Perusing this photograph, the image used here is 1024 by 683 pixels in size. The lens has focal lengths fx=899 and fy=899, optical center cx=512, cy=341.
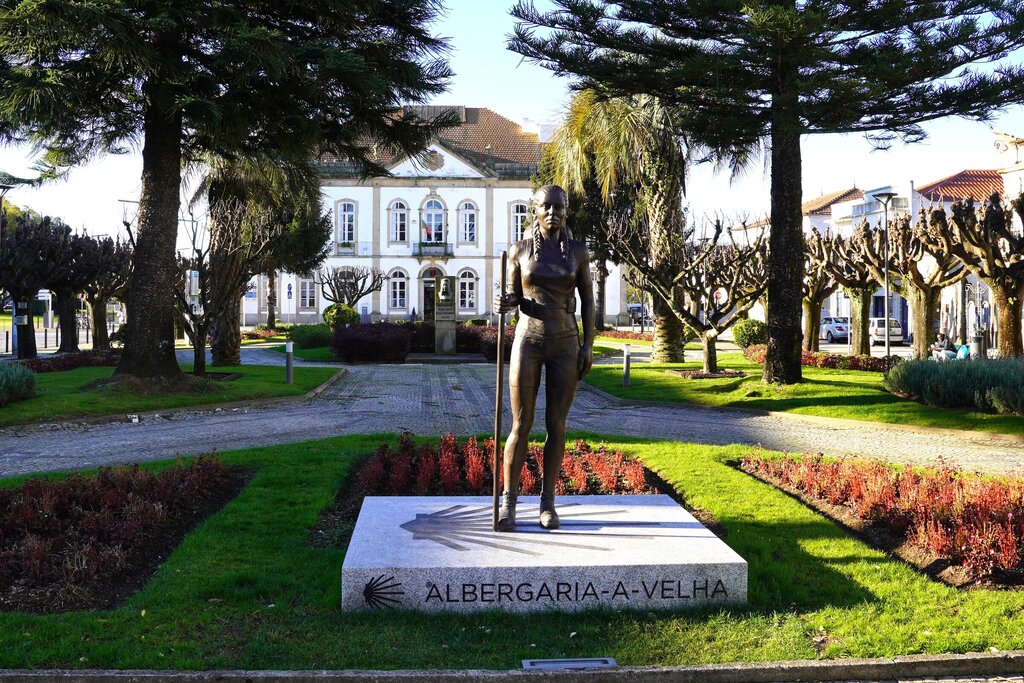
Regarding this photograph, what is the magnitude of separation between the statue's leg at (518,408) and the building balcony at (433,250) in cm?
5100

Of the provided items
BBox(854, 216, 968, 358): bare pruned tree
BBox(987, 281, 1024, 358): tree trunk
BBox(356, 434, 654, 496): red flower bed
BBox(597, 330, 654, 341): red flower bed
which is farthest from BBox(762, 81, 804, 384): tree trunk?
BBox(597, 330, 654, 341): red flower bed

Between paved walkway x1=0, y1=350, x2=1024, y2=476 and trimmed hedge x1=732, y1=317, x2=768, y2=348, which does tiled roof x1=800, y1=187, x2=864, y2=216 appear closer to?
trimmed hedge x1=732, y1=317, x2=768, y2=348

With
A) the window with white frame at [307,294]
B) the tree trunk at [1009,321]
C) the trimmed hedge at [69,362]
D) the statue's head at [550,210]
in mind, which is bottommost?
Answer: the trimmed hedge at [69,362]

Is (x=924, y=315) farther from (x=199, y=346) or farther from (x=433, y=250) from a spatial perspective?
(x=433, y=250)

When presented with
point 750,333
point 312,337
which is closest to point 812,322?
point 750,333

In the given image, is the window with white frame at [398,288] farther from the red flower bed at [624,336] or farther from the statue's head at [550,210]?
the statue's head at [550,210]

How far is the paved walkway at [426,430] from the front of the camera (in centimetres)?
1069

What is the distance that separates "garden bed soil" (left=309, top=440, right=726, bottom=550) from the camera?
6480 mm

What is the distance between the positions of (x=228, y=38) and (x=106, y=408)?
600 centimetres

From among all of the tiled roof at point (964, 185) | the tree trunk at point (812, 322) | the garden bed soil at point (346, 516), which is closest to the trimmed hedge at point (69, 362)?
the garden bed soil at point (346, 516)

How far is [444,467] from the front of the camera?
8359mm

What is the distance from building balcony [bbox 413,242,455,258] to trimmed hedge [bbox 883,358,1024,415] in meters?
43.1

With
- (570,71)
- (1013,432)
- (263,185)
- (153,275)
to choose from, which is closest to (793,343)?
(1013,432)

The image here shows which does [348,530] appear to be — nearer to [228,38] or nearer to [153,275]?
[228,38]
